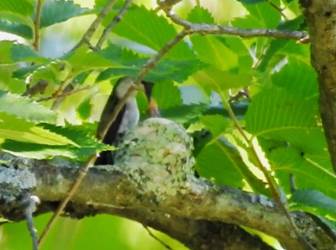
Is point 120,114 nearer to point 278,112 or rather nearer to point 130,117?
point 130,117

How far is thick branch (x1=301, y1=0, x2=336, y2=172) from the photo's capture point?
86 centimetres

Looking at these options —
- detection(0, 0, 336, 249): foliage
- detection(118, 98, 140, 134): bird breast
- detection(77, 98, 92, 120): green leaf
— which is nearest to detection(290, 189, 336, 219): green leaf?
detection(0, 0, 336, 249): foliage

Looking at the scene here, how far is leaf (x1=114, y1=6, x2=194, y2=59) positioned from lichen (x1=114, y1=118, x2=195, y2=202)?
0.09 metres

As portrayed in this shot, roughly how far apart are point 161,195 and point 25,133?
392mm

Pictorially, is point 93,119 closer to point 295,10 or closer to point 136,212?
point 136,212

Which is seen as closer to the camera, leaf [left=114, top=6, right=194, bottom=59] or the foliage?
the foliage

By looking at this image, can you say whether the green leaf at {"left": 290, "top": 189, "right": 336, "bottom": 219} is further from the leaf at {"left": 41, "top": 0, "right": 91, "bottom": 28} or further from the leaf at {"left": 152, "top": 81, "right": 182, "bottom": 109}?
the leaf at {"left": 41, "top": 0, "right": 91, "bottom": 28}

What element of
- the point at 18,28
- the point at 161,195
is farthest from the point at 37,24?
the point at 161,195

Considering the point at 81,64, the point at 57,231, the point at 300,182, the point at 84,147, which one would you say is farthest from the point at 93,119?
the point at 84,147

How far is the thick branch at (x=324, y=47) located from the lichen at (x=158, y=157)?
21 centimetres

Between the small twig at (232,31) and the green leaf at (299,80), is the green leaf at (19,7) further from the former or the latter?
the green leaf at (299,80)

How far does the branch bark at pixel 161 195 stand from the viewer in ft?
3.31

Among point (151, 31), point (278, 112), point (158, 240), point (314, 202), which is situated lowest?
point (158, 240)

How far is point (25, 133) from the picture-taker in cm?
69
